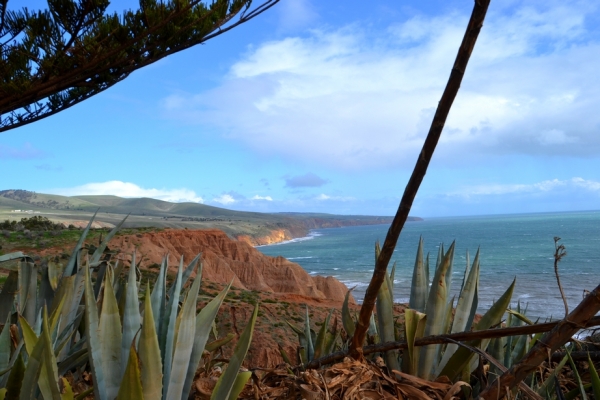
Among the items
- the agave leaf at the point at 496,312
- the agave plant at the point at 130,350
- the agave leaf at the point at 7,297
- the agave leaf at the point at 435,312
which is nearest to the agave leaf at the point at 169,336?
the agave plant at the point at 130,350

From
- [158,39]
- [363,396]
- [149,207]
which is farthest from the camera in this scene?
[149,207]

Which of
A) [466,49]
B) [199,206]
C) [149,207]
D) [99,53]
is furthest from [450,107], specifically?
[199,206]

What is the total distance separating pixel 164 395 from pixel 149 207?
15067cm

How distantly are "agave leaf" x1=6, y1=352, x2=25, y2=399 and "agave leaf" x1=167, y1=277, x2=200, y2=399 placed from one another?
41 cm

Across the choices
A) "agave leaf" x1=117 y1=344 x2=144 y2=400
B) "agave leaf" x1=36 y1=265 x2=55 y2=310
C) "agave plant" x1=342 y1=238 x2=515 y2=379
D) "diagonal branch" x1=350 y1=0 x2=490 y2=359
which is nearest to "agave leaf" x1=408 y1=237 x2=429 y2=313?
"agave plant" x1=342 y1=238 x2=515 y2=379

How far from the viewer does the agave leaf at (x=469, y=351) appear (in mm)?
1634

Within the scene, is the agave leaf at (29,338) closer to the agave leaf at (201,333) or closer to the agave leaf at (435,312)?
the agave leaf at (201,333)

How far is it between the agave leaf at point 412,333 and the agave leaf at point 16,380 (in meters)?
1.10

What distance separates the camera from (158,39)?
11.7 meters

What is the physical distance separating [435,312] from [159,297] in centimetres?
95

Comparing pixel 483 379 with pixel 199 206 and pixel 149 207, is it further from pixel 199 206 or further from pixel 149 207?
pixel 199 206

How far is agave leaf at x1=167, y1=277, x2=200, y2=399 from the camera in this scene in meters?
1.44

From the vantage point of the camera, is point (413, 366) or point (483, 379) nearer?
point (483, 379)

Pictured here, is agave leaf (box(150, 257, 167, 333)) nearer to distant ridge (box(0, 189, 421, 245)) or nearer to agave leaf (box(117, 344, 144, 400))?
agave leaf (box(117, 344, 144, 400))
